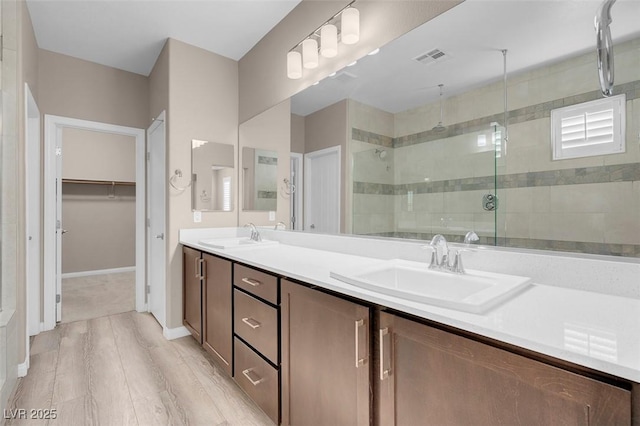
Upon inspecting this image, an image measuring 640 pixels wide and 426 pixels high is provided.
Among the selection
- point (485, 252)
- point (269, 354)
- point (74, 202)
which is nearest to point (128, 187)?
point (74, 202)

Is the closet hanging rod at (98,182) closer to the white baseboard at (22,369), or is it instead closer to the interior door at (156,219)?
the interior door at (156,219)

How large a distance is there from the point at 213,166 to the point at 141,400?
187cm

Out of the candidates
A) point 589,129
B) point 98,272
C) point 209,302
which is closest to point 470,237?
point 589,129

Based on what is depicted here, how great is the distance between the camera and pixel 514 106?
1.21 metres

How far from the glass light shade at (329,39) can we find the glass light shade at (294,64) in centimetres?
31

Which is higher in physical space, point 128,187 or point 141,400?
point 128,187

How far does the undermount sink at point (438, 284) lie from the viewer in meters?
0.88

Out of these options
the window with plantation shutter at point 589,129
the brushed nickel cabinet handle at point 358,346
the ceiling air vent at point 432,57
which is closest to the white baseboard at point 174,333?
the brushed nickel cabinet handle at point 358,346

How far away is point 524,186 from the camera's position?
1.18 meters

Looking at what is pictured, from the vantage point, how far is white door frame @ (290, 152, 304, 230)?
2.34 meters

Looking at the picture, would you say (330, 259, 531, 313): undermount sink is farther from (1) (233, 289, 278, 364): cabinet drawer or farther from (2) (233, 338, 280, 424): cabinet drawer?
(2) (233, 338, 280, 424): cabinet drawer

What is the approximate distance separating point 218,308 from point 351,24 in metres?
1.93

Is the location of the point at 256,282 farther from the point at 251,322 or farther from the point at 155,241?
the point at 155,241

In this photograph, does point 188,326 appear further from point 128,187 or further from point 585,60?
point 128,187
